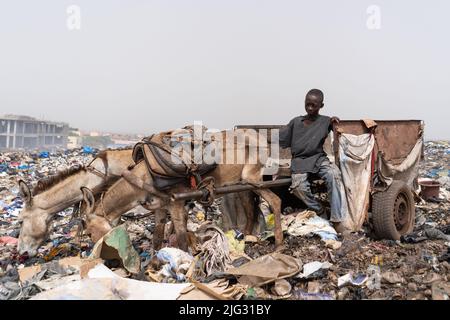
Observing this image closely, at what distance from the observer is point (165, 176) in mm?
4785

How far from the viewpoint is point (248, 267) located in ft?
13.1

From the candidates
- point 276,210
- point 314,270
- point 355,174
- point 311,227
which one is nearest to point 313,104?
point 355,174

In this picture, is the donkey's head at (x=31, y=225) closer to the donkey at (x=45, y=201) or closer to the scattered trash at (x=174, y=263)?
the donkey at (x=45, y=201)

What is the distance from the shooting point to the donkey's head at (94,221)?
15.6 feet

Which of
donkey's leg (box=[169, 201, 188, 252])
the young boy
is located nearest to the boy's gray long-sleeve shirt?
the young boy

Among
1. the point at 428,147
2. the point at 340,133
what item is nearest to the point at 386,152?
the point at 340,133

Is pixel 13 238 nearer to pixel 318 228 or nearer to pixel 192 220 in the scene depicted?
pixel 192 220

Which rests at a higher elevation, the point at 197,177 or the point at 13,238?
the point at 197,177

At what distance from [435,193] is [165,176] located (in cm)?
681

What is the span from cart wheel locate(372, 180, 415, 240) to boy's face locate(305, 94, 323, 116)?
1.41 meters

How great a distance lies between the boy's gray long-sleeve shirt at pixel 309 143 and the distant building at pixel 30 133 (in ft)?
124

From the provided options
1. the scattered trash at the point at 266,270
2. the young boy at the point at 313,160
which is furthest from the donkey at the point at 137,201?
the scattered trash at the point at 266,270

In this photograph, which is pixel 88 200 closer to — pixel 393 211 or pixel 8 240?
pixel 8 240

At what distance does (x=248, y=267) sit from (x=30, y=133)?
144 feet
